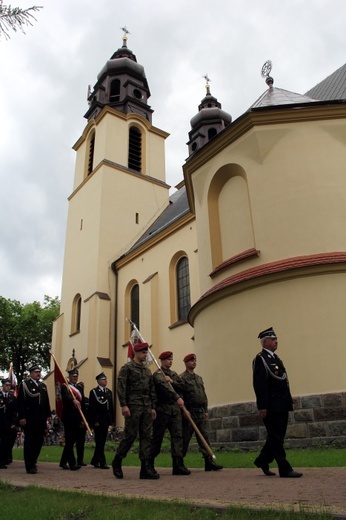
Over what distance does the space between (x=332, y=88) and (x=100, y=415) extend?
14.1 m

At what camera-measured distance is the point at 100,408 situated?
823cm

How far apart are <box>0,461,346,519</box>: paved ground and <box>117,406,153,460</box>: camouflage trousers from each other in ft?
1.16

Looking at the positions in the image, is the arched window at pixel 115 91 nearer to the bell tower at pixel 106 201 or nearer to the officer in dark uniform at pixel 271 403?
the bell tower at pixel 106 201

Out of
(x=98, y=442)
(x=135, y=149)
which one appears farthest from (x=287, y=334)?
(x=135, y=149)

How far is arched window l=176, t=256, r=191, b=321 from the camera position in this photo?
1950cm

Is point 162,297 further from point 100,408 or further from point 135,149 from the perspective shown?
point 135,149

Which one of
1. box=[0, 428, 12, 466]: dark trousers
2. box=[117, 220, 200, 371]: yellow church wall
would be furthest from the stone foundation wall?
box=[117, 220, 200, 371]: yellow church wall

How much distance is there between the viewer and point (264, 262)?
10.2m

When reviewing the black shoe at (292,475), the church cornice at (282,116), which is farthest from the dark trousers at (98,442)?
the church cornice at (282,116)

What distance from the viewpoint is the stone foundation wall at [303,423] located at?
318 inches

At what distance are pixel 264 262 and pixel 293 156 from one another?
2.68 metres

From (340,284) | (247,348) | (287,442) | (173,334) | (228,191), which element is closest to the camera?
(287,442)

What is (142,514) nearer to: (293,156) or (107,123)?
(293,156)

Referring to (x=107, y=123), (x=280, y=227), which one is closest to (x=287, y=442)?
(x=280, y=227)
